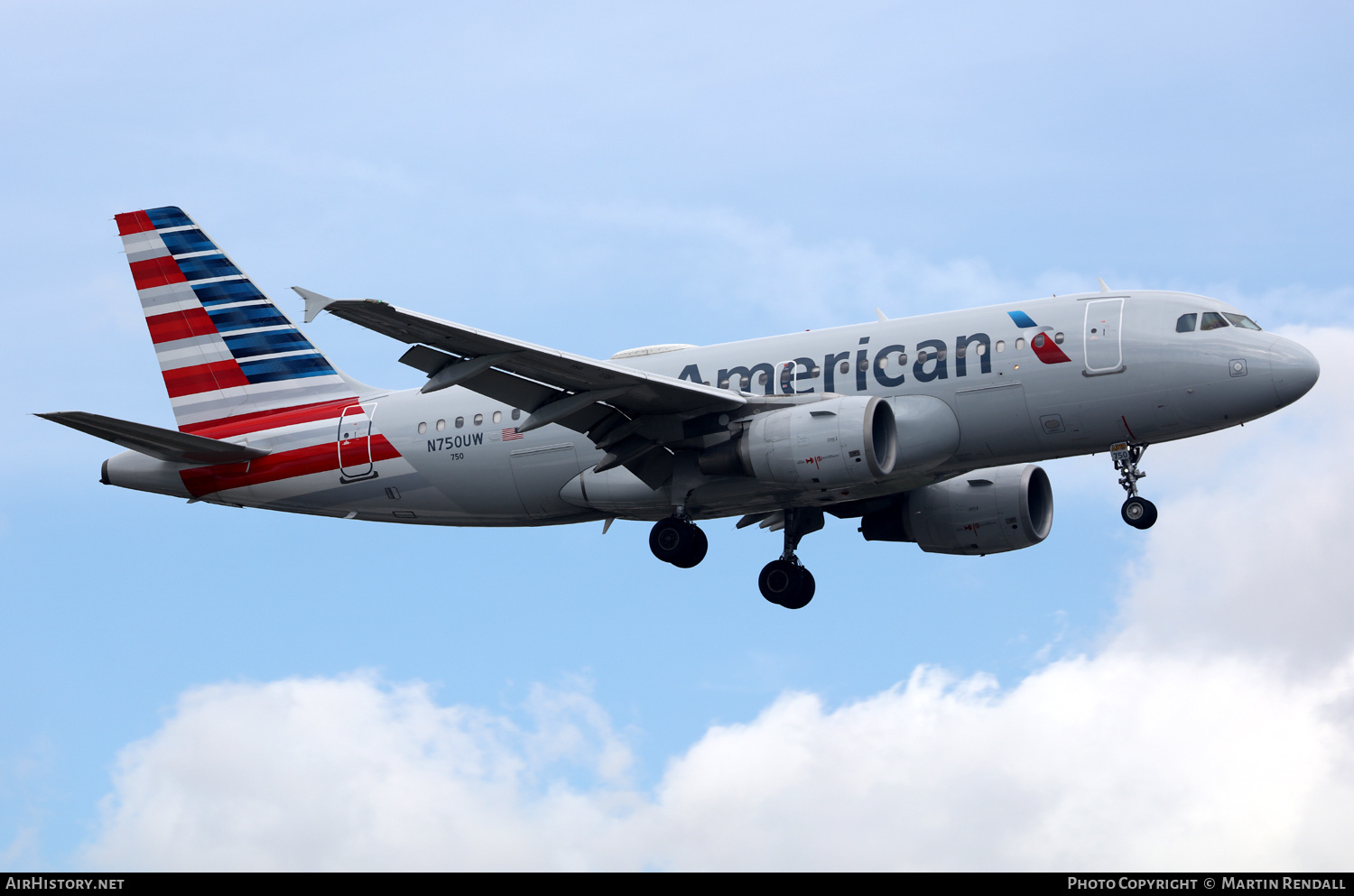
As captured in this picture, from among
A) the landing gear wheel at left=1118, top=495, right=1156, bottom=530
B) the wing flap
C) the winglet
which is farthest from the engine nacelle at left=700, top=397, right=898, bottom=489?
the winglet

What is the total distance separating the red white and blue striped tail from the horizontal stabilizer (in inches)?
50.5

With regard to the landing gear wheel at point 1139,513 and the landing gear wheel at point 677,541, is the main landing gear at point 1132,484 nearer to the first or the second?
the landing gear wheel at point 1139,513

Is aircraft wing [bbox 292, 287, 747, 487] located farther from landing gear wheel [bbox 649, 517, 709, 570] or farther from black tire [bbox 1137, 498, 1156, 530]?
black tire [bbox 1137, 498, 1156, 530]

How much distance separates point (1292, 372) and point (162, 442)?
74.4 feet

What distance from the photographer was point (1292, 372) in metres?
26.5

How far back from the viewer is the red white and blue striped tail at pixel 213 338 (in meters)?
34.6

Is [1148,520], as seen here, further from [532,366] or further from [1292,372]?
[532,366]

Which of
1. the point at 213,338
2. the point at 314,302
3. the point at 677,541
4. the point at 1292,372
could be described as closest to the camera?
the point at 314,302

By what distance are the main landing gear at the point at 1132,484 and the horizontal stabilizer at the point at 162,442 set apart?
1821 centimetres

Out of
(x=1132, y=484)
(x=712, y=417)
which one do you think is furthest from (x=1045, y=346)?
(x=712, y=417)

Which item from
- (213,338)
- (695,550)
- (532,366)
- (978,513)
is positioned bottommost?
(695,550)
